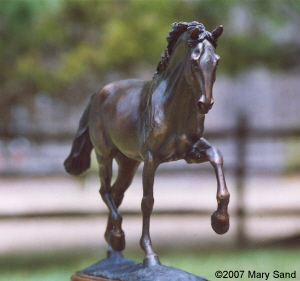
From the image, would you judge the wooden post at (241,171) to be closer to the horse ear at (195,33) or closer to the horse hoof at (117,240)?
the horse hoof at (117,240)

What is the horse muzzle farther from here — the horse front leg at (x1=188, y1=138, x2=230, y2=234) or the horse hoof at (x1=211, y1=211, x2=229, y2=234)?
the horse hoof at (x1=211, y1=211, x2=229, y2=234)

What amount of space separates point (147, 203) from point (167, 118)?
1.43 feet

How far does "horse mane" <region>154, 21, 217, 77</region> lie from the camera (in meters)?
2.92

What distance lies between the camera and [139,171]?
7594mm

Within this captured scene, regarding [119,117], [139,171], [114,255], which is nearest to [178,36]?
[119,117]

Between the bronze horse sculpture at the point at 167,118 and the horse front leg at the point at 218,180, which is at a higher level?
the bronze horse sculpture at the point at 167,118

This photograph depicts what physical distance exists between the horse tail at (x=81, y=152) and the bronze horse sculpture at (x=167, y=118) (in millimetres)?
277

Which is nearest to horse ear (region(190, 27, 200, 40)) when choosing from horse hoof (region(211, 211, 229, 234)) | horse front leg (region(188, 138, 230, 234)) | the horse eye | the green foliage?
the horse eye

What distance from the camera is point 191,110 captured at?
3.05 meters

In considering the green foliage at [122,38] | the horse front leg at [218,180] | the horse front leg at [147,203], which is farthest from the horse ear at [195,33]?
the green foliage at [122,38]

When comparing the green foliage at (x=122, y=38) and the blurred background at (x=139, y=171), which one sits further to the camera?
the green foliage at (x=122, y=38)

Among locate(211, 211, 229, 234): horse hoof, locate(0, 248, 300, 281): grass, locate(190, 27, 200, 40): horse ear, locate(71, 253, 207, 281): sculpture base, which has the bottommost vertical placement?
locate(0, 248, 300, 281): grass

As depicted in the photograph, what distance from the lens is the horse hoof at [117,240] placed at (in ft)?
11.6

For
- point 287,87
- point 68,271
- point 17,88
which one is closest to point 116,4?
point 17,88
